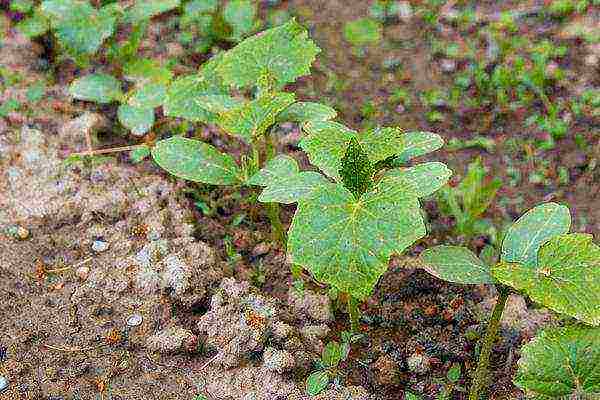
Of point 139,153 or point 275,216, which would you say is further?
point 139,153

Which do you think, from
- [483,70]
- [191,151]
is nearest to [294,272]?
[191,151]

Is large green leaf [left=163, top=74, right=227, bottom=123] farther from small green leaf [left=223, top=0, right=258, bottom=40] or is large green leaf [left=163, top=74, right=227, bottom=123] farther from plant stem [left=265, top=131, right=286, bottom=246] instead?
small green leaf [left=223, top=0, right=258, bottom=40]

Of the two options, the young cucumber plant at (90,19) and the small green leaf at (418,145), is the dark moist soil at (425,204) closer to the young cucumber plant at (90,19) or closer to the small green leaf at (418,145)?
the young cucumber plant at (90,19)

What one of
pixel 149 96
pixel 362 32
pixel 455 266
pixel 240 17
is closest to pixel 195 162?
pixel 149 96

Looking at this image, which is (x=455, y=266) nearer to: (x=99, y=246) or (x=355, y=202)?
(x=355, y=202)

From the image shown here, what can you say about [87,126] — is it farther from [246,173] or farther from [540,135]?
[540,135]
